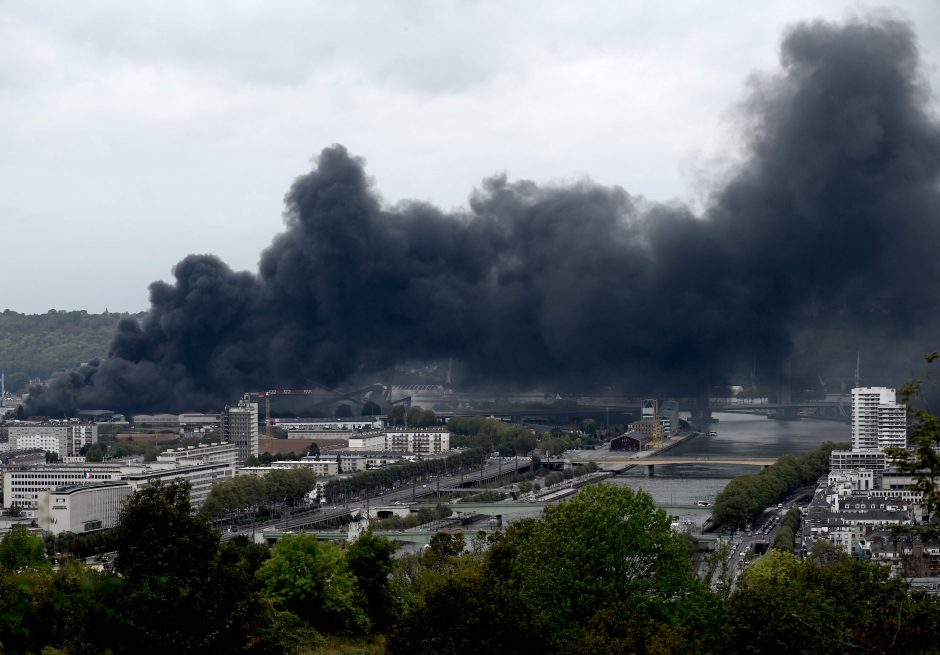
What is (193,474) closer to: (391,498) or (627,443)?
(391,498)

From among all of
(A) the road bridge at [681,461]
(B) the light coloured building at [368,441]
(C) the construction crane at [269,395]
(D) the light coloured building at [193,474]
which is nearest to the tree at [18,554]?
(D) the light coloured building at [193,474]

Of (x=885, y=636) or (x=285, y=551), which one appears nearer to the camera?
(x=885, y=636)

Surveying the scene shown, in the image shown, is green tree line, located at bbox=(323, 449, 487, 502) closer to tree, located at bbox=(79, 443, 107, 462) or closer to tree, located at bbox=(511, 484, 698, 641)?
tree, located at bbox=(79, 443, 107, 462)

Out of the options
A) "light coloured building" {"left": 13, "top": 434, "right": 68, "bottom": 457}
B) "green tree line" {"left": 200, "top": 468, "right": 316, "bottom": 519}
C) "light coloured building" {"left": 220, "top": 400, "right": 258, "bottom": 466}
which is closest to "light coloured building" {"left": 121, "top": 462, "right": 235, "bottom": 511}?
"green tree line" {"left": 200, "top": 468, "right": 316, "bottom": 519}

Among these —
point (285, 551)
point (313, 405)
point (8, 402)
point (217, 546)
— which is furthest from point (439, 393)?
point (217, 546)

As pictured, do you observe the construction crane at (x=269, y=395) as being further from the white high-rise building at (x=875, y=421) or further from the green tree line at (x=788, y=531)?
the green tree line at (x=788, y=531)

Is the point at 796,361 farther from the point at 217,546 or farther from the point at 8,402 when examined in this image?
the point at 217,546

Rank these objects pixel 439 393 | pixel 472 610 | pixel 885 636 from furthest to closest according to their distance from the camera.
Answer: pixel 439 393 → pixel 472 610 → pixel 885 636
